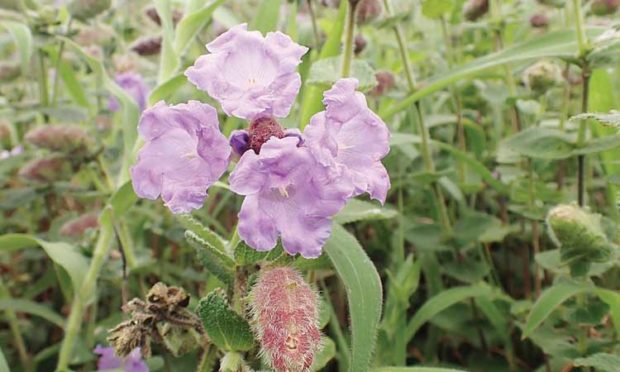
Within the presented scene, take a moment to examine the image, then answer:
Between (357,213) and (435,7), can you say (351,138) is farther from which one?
(435,7)

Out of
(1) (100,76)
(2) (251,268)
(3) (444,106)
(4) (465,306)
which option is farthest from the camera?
(3) (444,106)

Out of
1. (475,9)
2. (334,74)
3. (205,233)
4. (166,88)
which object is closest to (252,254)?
(205,233)

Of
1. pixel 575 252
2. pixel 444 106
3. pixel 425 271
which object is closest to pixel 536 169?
pixel 425 271

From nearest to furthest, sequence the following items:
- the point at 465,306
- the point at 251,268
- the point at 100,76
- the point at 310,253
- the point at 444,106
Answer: the point at 310,253, the point at 251,268, the point at 100,76, the point at 465,306, the point at 444,106

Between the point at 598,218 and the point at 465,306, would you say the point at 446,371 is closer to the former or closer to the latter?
the point at 598,218

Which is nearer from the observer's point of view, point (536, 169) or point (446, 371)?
point (446, 371)

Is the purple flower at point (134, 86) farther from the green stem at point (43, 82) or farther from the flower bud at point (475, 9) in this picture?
the flower bud at point (475, 9)

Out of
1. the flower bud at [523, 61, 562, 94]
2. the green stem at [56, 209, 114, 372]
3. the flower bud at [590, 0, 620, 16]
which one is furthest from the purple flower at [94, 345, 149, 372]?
the flower bud at [590, 0, 620, 16]
